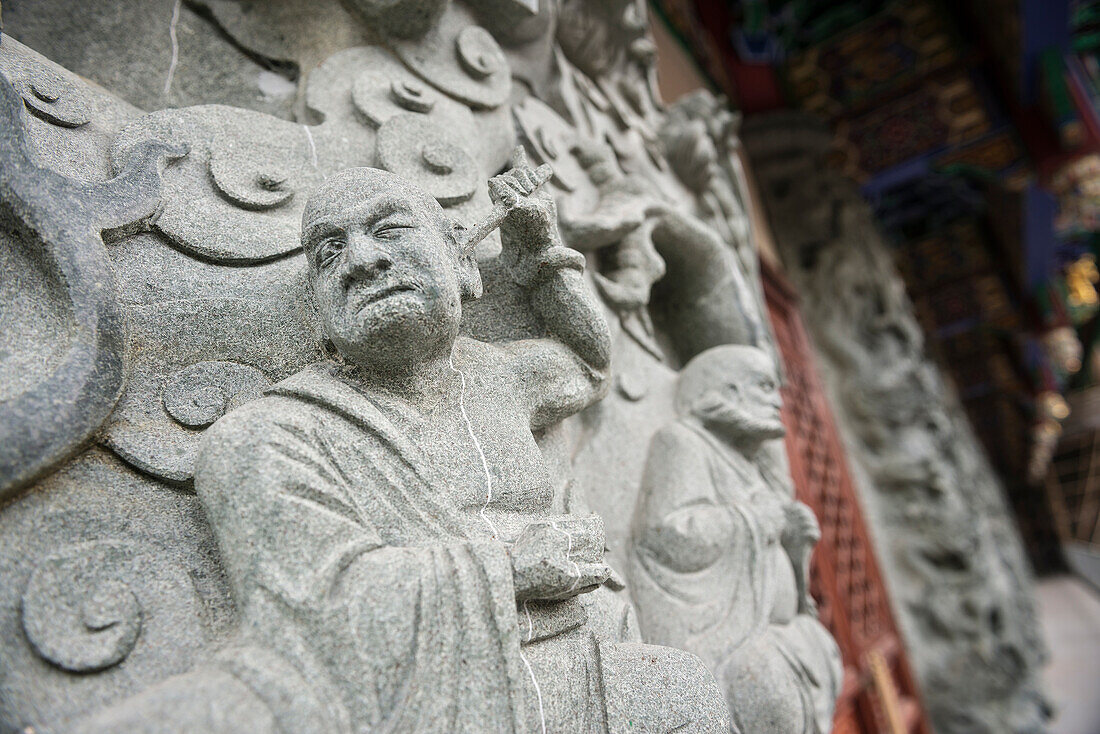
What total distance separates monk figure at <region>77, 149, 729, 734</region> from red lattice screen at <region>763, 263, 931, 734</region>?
272cm

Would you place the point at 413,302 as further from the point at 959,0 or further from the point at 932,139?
the point at 932,139

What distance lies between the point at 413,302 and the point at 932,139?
7.12 m

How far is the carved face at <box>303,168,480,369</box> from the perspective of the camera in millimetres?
1384

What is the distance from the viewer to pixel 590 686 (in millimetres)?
1359

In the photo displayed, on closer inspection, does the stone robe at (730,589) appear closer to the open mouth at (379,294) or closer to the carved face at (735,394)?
the carved face at (735,394)

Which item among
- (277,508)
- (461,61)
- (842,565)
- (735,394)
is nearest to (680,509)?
(735,394)

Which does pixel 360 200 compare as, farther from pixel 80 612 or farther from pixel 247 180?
pixel 80 612

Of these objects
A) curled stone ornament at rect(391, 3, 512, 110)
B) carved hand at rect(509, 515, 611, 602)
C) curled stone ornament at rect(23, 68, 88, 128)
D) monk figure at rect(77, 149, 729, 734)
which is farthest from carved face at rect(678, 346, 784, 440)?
curled stone ornament at rect(23, 68, 88, 128)

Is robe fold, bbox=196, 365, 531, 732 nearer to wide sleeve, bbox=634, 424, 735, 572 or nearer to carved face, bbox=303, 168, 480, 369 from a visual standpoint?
carved face, bbox=303, 168, 480, 369

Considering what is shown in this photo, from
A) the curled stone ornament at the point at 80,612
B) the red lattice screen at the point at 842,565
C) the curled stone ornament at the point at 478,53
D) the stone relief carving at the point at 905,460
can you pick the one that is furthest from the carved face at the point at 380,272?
the stone relief carving at the point at 905,460

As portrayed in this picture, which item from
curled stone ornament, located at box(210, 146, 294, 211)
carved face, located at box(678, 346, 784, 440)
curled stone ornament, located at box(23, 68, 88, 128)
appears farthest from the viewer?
carved face, located at box(678, 346, 784, 440)

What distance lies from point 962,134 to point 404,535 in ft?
24.1

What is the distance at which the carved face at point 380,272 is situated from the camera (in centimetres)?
138

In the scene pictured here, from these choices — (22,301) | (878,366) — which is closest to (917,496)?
(878,366)
